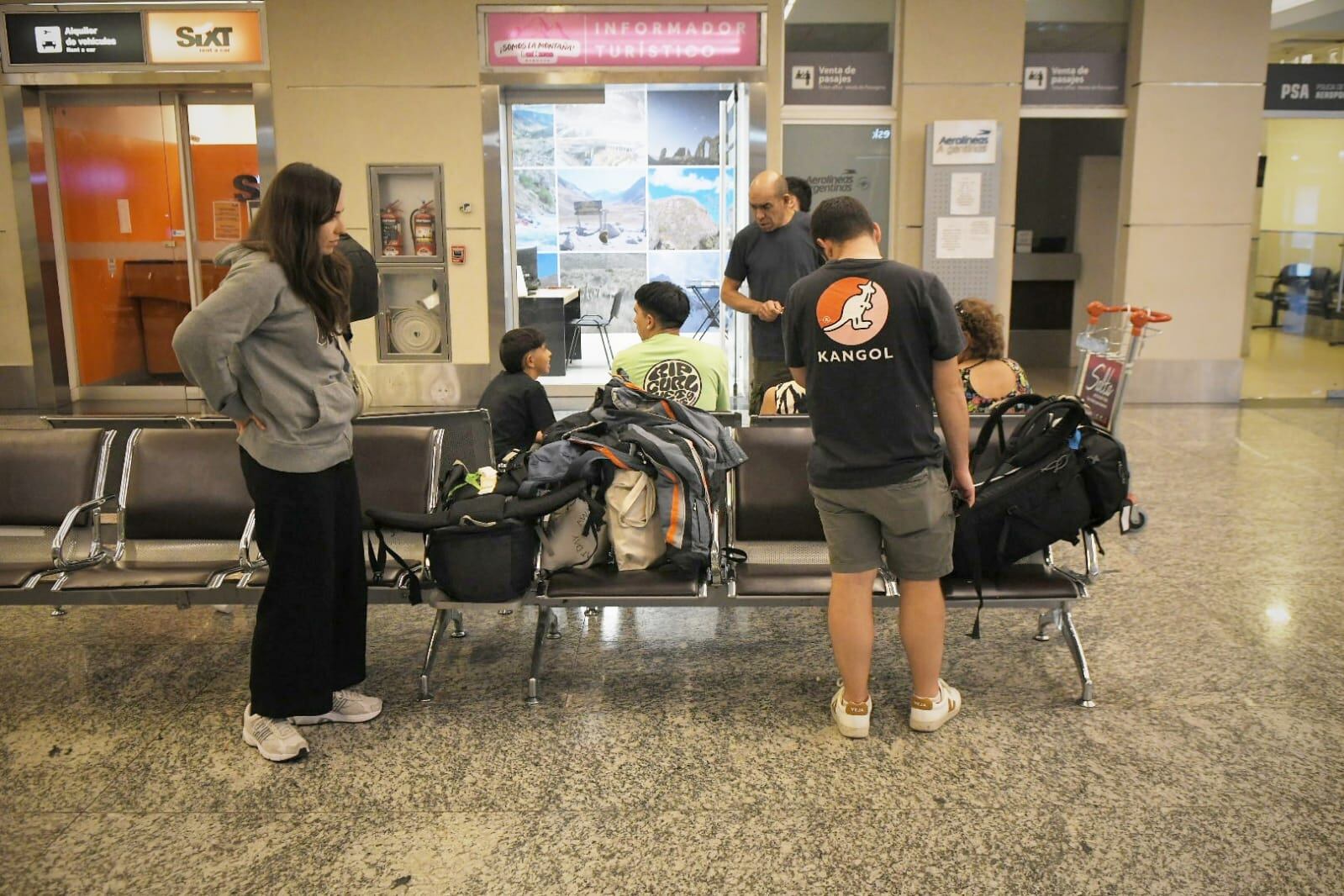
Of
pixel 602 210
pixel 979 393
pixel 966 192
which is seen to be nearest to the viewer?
pixel 979 393

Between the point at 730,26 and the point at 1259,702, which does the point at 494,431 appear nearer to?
the point at 1259,702

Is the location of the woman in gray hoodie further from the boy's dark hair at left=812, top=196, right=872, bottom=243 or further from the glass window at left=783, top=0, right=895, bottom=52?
the glass window at left=783, top=0, right=895, bottom=52

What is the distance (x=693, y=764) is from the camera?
3242 millimetres

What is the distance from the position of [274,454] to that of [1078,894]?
2344 mm

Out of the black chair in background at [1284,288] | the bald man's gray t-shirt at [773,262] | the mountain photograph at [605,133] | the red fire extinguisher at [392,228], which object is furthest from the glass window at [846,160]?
the black chair in background at [1284,288]

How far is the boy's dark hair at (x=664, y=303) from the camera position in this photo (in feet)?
14.6

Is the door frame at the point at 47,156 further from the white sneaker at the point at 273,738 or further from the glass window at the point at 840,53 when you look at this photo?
the white sneaker at the point at 273,738

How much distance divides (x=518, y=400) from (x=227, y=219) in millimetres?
6362

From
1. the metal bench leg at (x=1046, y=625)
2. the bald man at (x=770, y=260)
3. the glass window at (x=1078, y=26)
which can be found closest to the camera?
the metal bench leg at (x=1046, y=625)

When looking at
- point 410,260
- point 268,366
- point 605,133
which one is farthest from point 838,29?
point 268,366

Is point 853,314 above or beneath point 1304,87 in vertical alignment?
beneath

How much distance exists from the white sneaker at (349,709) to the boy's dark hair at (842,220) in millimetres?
2048

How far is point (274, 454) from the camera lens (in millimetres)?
3082

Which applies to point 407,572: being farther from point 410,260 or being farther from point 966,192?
point 966,192
